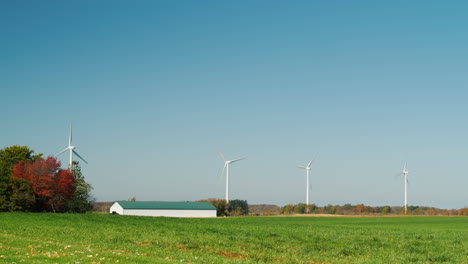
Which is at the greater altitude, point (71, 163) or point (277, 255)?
point (71, 163)

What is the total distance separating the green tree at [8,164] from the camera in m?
102

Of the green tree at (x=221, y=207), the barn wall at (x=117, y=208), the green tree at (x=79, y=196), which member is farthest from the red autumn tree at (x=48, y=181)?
the green tree at (x=221, y=207)

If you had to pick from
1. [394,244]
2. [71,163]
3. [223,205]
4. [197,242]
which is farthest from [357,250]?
[223,205]

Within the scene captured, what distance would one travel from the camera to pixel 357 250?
36.9 meters

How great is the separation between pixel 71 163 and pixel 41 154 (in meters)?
8.89

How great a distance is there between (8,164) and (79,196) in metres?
16.0

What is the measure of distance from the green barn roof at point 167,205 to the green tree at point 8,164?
1541 inches

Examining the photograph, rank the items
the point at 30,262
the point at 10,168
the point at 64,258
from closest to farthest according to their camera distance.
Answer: the point at 30,262
the point at 64,258
the point at 10,168

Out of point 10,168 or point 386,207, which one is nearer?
point 10,168

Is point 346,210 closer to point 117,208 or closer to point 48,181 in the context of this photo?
point 117,208

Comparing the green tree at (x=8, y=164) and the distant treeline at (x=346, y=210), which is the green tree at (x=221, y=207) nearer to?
the distant treeline at (x=346, y=210)

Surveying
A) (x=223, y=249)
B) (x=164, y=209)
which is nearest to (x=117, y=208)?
(x=164, y=209)

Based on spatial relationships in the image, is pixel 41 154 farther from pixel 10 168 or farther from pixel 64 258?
pixel 64 258

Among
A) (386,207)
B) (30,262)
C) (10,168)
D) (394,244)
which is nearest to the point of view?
(30,262)
